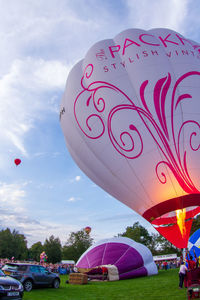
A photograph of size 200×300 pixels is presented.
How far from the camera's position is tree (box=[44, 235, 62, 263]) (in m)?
69.1

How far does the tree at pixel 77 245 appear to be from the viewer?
64.0 meters

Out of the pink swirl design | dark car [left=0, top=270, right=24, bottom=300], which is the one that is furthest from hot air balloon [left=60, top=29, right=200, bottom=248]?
dark car [left=0, top=270, right=24, bottom=300]

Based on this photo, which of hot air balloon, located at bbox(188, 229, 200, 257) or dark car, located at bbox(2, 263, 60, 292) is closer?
dark car, located at bbox(2, 263, 60, 292)

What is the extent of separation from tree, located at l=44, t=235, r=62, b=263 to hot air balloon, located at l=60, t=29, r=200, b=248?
60.0 meters

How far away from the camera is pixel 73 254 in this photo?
210 feet

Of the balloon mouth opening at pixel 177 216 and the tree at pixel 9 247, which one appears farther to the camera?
the tree at pixel 9 247

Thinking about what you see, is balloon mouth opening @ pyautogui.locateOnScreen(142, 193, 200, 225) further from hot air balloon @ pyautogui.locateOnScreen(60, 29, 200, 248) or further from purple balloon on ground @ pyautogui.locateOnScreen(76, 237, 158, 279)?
purple balloon on ground @ pyautogui.locateOnScreen(76, 237, 158, 279)

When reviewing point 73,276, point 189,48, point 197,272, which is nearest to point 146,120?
point 189,48

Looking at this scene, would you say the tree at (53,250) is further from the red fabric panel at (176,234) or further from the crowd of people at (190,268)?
the crowd of people at (190,268)

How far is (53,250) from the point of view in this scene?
69875mm

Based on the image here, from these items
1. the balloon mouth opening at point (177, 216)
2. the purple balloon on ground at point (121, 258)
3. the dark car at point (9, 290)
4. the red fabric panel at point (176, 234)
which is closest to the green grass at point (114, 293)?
the red fabric panel at point (176, 234)

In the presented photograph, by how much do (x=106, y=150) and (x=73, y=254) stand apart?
2191 inches

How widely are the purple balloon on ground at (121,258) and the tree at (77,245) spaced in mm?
44738

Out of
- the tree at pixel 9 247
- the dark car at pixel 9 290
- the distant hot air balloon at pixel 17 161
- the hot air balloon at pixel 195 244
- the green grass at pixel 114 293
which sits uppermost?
the distant hot air balloon at pixel 17 161
